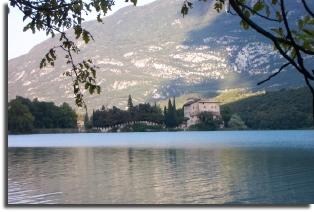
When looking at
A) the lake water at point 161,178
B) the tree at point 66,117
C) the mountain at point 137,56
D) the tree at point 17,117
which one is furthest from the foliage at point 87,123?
the tree at point 17,117

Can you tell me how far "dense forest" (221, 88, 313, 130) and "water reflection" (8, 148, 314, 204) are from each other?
3.60ft

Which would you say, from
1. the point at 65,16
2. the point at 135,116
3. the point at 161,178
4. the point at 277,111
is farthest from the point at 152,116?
the point at 65,16

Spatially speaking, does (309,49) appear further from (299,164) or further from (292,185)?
(299,164)

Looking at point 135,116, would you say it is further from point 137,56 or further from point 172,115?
point 137,56

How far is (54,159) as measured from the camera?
13672 millimetres

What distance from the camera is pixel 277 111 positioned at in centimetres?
1652

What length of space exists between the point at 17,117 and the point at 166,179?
13.5 feet

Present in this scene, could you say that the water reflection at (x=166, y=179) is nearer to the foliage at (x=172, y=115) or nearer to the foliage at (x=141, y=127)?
the foliage at (x=141, y=127)

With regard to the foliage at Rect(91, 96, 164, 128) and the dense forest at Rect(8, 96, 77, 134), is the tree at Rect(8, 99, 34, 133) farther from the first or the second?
the foliage at Rect(91, 96, 164, 128)

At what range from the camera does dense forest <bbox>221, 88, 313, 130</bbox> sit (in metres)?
13.2

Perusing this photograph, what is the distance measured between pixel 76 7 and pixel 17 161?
11739 mm

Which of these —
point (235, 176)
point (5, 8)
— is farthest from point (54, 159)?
point (5, 8)

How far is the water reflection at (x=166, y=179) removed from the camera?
7023mm

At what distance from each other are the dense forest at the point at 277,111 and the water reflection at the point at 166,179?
3.60ft
